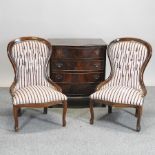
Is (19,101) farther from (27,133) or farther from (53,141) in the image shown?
(53,141)

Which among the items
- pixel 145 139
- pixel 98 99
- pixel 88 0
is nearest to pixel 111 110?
pixel 98 99

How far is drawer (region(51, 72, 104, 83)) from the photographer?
373cm

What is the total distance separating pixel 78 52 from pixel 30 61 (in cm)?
62

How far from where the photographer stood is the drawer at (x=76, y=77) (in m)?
3.73

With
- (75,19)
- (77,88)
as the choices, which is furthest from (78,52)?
(75,19)

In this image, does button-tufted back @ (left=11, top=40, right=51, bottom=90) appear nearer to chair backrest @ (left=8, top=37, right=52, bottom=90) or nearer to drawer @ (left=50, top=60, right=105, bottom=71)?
chair backrest @ (left=8, top=37, right=52, bottom=90)

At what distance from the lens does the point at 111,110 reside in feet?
12.2

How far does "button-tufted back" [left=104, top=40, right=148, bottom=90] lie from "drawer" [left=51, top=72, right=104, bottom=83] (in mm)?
271

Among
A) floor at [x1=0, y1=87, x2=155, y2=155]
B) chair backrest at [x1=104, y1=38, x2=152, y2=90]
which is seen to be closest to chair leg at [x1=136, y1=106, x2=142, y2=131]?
floor at [x1=0, y1=87, x2=155, y2=155]

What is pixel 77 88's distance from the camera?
380cm

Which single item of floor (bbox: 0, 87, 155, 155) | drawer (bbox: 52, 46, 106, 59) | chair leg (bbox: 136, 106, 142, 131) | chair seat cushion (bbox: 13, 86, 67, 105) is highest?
drawer (bbox: 52, 46, 106, 59)

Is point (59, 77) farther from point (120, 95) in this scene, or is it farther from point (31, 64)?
point (120, 95)

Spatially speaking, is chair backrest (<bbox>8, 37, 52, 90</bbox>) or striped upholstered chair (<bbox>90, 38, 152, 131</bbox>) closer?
striped upholstered chair (<bbox>90, 38, 152, 131</bbox>)

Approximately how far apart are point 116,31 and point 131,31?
23 centimetres
